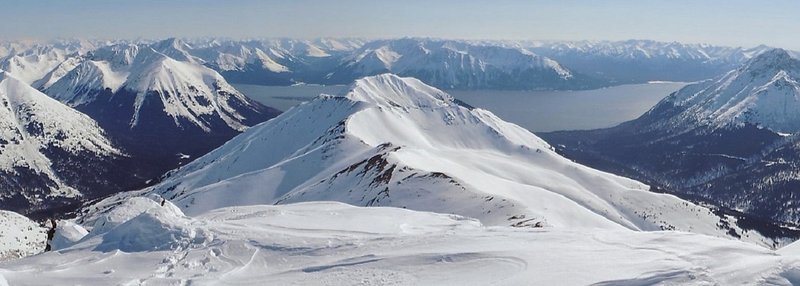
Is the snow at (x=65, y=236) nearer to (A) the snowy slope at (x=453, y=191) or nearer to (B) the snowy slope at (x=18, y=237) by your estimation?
(A) the snowy slope at (x=453, y=191)

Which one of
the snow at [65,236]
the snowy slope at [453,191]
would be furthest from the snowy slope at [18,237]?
the snow at [65,236]

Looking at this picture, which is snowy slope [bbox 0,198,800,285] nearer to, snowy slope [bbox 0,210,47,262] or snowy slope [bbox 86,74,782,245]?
snowy slope [bbox 86,74,782,245]

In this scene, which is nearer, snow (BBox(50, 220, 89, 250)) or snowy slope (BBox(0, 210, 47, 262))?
snow (BBox(50, 220, 89, 250))

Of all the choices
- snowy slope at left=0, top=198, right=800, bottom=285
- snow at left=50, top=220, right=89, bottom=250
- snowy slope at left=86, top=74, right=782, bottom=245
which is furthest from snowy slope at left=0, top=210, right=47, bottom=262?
snowy slope at left=0, top=198, right=800, bottom=285

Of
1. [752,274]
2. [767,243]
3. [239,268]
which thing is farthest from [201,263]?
[767,243]

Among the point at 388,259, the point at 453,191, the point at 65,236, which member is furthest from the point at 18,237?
the point at 388,259

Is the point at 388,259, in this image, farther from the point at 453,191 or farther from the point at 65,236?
the point at 453,191
